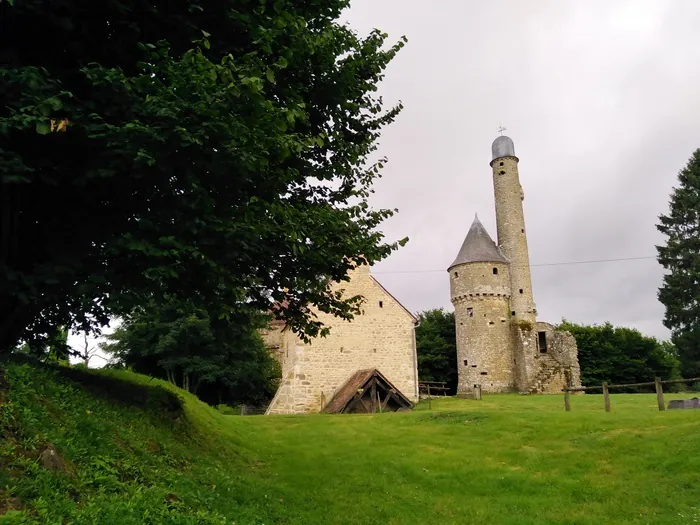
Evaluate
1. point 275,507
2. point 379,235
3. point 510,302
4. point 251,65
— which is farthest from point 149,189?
point 510,302

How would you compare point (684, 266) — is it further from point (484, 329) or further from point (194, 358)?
point (194, 358)

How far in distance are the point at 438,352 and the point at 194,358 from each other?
25.4m

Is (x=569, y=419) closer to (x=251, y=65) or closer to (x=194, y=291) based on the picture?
(x=194, y=291)

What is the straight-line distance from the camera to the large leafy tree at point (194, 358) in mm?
28172

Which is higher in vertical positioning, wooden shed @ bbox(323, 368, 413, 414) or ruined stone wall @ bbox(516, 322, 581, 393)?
ruined stone wall @ bbox(516, 322, 581, 393)

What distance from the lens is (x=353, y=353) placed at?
26203 mm

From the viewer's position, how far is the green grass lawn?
493 cm

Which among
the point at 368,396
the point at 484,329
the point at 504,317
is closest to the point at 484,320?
the point at 484,329

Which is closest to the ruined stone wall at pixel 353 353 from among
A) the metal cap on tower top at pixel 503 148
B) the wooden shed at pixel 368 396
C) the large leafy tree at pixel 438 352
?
the wooden shed at pixel 368 396

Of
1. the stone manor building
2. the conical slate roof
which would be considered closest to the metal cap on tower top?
the stone manor building

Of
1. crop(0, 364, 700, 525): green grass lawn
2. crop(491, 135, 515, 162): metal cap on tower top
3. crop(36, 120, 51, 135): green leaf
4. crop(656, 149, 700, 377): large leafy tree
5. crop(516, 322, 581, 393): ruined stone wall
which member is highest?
crop(491, 135, 515, 162): metal cap on tower top

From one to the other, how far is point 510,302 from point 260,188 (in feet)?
116

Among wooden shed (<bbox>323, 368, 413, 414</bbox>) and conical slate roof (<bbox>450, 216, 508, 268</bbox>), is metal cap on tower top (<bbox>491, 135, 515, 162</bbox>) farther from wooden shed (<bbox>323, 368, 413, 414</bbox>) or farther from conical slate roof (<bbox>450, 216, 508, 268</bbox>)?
wooden shed (<bbox>323, 368, 413, 414</bbox>)

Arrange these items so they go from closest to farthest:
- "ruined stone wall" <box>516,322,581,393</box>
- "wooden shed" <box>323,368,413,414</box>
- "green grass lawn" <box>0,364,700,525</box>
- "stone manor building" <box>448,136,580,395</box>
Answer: "green grass lawn" <box>0,364,700,525</box> → "wooden shed" <box>323,368,413,414</box> → "ruined stone wall" <box>516,322,581,393</box> → "stone manor building" <box>448,136,580,395</box>
